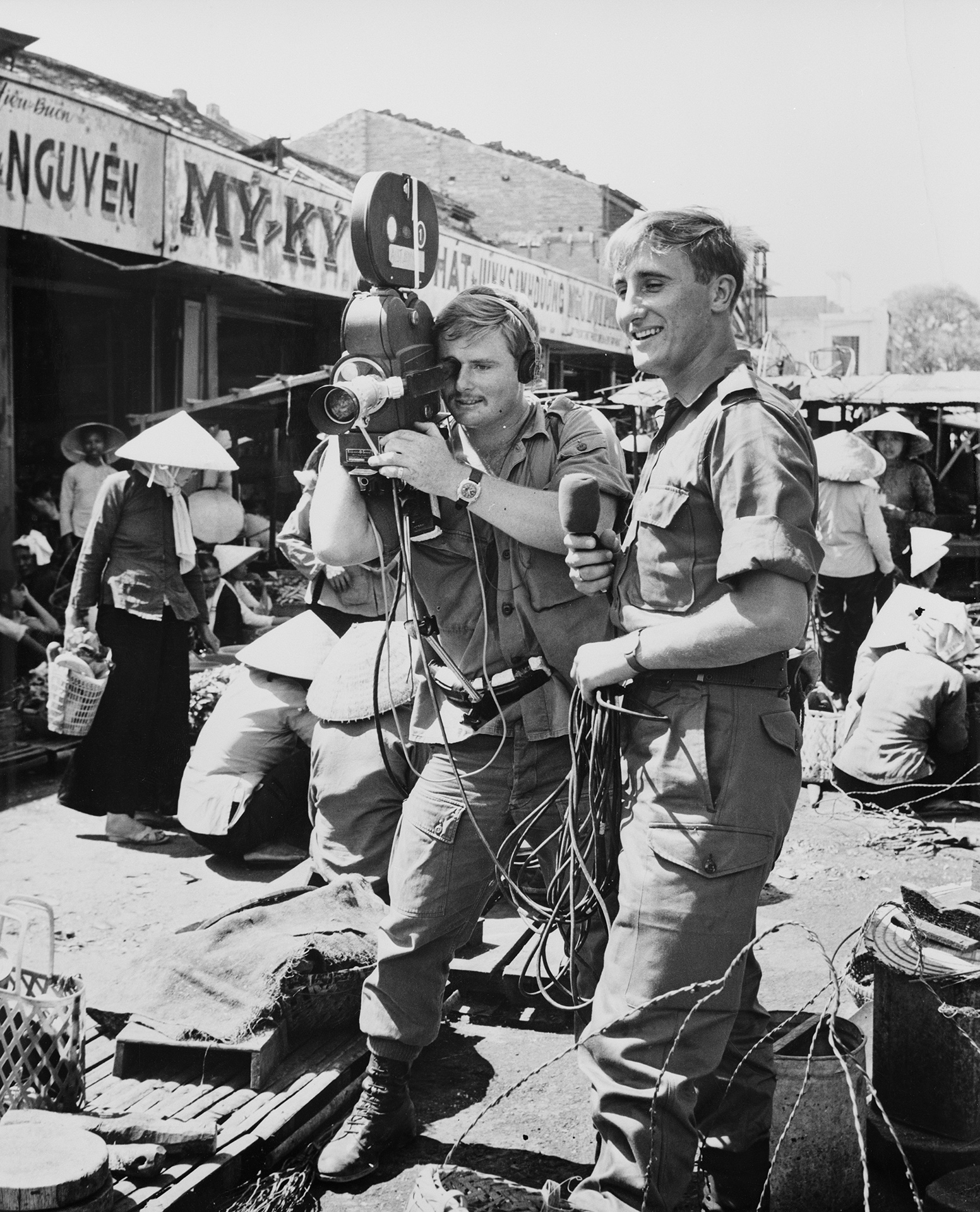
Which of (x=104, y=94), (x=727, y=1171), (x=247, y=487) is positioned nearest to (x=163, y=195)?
(x=104, y=94)

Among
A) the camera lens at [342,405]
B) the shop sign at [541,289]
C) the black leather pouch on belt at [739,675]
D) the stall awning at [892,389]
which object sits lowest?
the black leather pouch on belt at [739,675]

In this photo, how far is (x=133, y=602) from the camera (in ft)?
20.8

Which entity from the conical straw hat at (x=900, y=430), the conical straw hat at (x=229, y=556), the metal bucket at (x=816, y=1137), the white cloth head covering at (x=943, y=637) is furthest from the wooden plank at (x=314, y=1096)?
the conical straw hat at (x=900, y=430)

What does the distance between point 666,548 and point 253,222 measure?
878cm

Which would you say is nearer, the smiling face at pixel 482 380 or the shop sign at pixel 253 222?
the smiling face at pixel 482 380

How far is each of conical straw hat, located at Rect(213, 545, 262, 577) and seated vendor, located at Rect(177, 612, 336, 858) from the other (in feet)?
15.2

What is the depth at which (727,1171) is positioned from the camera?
2951 mm

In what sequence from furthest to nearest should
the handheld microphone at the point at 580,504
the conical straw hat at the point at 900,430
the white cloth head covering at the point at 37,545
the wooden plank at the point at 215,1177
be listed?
the conical straw hat at the point at 900,430
the white cloth head covering at the point at 37,545
the wooden plank at the point at 215,1177
the handheld microphone at the point at 580,504

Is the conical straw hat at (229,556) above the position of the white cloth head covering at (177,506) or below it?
below

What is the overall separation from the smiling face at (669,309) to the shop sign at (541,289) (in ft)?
32.7

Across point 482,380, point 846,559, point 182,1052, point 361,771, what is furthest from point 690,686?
point 846,559

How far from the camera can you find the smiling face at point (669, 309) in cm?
267

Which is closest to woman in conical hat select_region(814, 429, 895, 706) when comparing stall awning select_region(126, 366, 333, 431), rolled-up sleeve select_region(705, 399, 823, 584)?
stall awning select_region(126, 366, 333, 431)

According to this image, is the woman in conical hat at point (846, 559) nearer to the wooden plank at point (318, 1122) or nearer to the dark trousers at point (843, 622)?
the dark trousers at point (843, 622)
